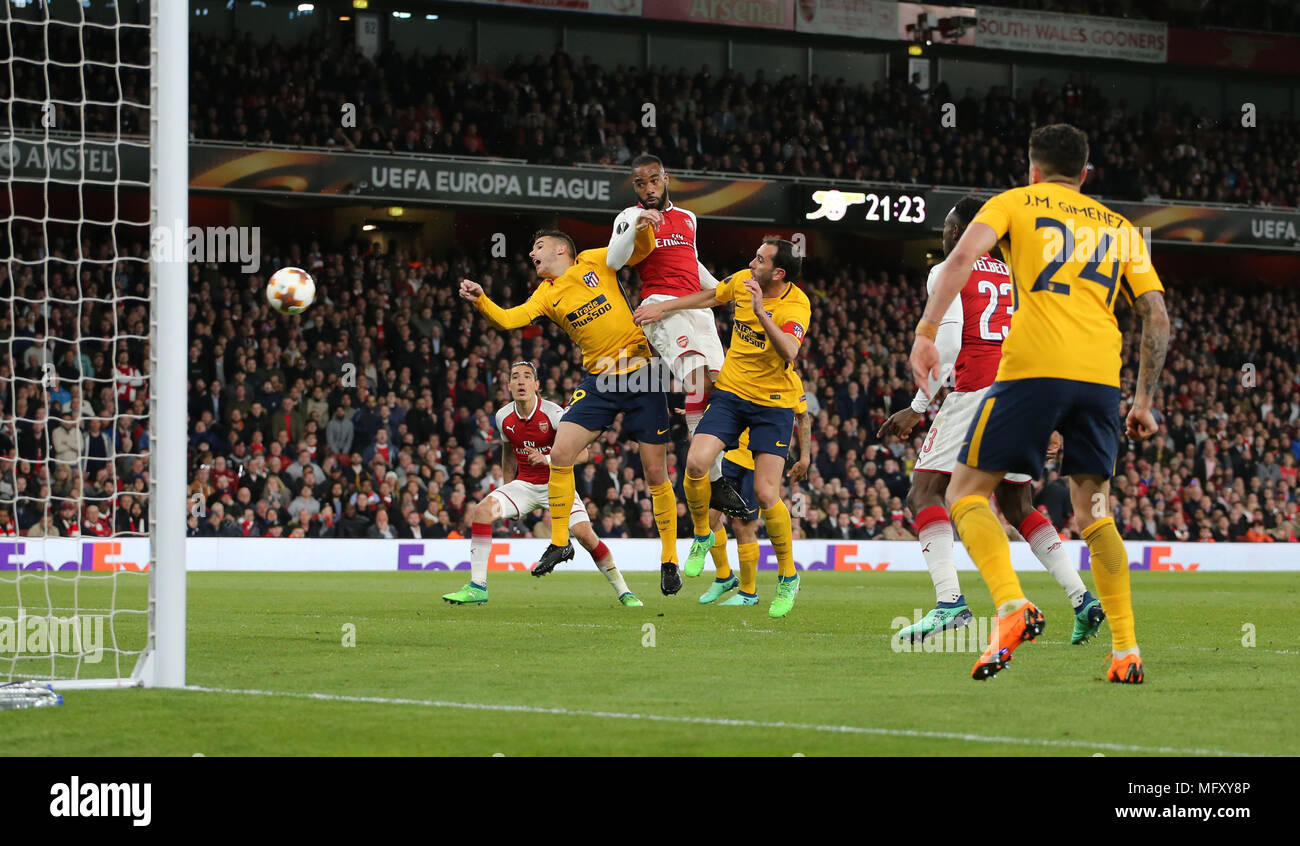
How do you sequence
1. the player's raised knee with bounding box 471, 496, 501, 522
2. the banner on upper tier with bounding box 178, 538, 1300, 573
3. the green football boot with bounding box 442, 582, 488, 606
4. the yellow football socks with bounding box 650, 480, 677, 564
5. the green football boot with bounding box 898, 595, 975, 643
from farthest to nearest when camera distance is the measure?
A: the banner on upper tier with bounding box 178, 538, 1300, 573 → the player's raised knee with bounding box 471, 496, 501, 522 → the yellow football socks with bounding box 650, 480, 677, 564 → the green football boot with bounding box 442, 582, 488, 606 → the green football boot with bounding box 898, 595, 975, 643

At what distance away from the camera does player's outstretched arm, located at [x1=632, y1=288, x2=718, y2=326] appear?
1130cm

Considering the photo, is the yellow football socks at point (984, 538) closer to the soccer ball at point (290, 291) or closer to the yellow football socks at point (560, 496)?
the yellow football socks at point (560, 496)

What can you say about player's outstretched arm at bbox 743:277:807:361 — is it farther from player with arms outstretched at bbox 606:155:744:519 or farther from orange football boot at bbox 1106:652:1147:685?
orange football boot at bbox 1106:652:1147:685

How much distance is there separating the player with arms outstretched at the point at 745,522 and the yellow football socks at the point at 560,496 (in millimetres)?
1221

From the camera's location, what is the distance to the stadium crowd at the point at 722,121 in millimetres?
26891

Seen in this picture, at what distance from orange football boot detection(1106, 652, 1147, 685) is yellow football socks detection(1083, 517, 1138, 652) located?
0.05 meters

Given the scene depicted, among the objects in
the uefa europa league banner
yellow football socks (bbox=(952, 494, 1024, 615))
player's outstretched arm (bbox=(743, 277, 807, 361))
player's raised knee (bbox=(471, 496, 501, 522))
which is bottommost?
player's raised knee (bbox=(471, 496, 501, 522))

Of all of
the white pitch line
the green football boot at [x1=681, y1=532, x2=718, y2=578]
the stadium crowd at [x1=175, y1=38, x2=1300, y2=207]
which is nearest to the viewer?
the white pitch line

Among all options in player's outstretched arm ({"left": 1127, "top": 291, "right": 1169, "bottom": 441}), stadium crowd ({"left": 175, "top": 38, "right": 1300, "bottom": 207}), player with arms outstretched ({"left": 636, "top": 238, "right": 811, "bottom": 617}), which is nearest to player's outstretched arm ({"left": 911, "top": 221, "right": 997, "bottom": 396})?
player's outstretched arm ({"left": 1127, "top": 291, "right": 1169, "bottom": 441})

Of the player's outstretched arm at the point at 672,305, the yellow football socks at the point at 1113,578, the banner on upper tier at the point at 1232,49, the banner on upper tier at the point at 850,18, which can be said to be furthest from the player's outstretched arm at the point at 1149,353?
the banner on upper tier at the point at 1232,49

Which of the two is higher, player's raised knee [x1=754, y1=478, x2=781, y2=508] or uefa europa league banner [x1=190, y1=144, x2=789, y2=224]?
uefa europa league banner [x1=190, y1=144, x2=789, y2=224]

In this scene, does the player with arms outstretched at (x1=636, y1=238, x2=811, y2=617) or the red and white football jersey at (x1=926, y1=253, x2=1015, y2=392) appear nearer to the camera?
the red and white football jersey at (x1=926, y1=253, x2=1015, y2=392)

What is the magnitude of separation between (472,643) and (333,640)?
2.72 feet

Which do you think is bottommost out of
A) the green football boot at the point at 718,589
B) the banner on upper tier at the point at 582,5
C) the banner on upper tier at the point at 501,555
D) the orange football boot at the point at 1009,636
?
the banner on upper tier at the point at 501,555
